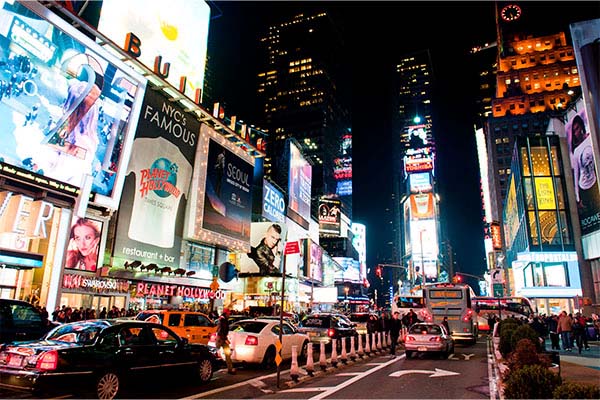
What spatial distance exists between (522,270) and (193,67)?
185 ft

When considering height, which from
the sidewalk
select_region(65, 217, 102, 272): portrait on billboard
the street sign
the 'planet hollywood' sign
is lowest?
the sidewalk

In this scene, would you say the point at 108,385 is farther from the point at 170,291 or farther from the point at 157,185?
the point at 170,291

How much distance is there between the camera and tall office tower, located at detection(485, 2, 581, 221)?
108 metres

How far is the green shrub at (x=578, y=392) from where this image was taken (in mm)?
4700

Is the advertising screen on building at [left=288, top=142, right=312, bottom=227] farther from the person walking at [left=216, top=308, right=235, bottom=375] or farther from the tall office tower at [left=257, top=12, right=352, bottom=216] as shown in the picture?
the tall office tower at [left=257, top=12, right=352, bottom=216]

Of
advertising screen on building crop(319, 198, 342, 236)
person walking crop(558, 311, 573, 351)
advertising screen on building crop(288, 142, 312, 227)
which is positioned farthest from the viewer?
advertising screen on building crop(319, 198, 342, 236)

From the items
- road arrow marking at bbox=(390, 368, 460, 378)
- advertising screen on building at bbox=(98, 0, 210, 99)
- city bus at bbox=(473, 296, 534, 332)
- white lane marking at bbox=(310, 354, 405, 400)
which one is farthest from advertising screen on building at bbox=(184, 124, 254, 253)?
road arrow marking at bbox=(390, 368, 460, 378)

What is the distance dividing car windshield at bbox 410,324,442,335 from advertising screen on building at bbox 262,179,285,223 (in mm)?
38230

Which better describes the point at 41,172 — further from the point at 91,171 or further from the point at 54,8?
the point at 54,8

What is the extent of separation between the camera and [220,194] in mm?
41938

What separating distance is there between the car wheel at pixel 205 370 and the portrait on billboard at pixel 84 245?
18.3 m

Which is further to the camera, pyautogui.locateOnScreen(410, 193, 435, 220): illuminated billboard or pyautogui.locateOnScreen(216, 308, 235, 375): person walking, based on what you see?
pyautogui.locateOnScreen(410, 193, 435, 220): illuminated billboard

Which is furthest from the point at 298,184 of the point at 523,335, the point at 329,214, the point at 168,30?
the point at 523,335

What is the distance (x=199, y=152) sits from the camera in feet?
129
